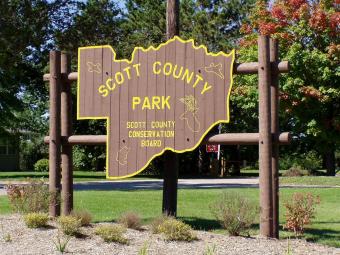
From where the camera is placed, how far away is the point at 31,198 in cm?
999

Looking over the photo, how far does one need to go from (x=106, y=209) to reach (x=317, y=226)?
4.88 metres

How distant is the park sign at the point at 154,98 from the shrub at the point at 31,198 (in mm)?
1151

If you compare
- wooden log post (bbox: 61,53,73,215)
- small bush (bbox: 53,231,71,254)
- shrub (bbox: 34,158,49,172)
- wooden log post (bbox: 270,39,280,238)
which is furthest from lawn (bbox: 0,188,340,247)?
shrub (bbox: 34,158,49,172)

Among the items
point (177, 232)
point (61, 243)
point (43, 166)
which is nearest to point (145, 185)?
point (177, 232)

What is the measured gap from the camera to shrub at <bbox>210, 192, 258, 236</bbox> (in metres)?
8.73

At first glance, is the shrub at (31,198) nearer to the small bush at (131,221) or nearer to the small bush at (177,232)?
the small bush at (131,221)

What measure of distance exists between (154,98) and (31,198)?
103 inches

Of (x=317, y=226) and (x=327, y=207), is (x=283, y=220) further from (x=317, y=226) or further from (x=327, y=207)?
(x=327, y=207)

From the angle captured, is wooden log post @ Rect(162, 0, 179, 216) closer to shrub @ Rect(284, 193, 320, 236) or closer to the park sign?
the park sign

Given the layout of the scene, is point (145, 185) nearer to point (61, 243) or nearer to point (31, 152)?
point (61, 243)

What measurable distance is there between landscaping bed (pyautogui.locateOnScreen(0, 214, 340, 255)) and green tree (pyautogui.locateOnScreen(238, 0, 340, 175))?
56.2 feet

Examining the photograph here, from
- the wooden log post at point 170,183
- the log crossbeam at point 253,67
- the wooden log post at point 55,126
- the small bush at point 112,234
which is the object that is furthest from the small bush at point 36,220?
the log crossbeam at point 253,67

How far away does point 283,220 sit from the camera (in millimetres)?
12594

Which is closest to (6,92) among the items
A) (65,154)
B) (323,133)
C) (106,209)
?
(323,133)
